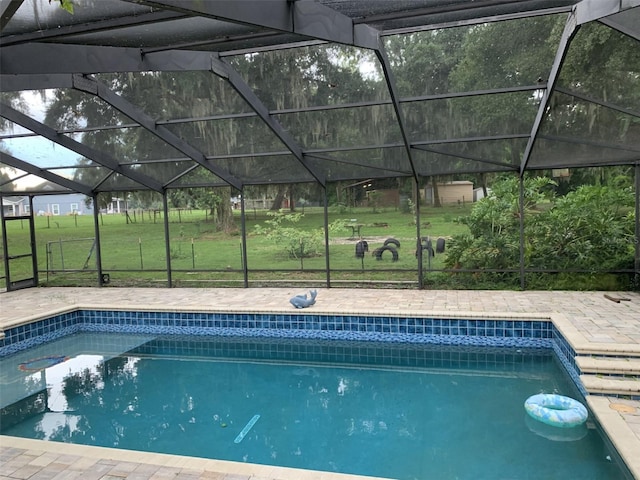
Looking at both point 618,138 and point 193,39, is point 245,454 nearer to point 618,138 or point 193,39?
point 193,39

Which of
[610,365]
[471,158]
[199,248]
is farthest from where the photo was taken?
[199,248]

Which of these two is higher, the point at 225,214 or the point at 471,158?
the point at 471,158

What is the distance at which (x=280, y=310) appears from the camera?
782 cm

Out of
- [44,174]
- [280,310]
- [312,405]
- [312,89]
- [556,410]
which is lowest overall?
[312,405]

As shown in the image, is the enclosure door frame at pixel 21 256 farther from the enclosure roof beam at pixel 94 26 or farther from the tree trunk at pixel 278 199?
the enclosure roof beam at pixel 94 26

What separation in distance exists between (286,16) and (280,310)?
5.13m

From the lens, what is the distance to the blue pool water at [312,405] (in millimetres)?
4199

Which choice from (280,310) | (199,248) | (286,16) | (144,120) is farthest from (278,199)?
(286,16)

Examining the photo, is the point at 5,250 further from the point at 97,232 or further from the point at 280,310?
the point at 280,310

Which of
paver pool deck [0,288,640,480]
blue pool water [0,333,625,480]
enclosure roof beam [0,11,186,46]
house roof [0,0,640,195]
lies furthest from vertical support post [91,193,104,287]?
enclosure roof beam [0,11,186,46]

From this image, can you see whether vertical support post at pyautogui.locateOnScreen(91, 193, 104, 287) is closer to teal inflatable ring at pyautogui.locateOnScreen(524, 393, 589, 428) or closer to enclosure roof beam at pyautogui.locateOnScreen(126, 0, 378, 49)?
enclosure roof beam at pyautogui.locateOnScreen(126, 0, 378, 49)

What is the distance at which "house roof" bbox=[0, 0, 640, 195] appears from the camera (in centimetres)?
382

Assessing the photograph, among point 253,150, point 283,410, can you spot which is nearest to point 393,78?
point 253,150

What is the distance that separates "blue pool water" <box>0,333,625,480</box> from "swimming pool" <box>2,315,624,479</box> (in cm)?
2
